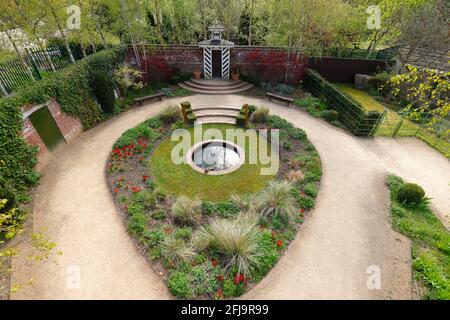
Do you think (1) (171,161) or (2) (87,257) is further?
(1) (171,161)

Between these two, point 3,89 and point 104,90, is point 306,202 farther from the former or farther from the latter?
point 3,89

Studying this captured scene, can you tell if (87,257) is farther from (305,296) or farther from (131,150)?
(305,296)

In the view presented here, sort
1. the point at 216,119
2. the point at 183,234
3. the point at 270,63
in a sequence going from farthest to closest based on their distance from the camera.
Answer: the point at 270,63
the point at 216,119
the point at 183,234

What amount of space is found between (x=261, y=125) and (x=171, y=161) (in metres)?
6.11

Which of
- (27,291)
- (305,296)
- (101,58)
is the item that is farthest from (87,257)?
(101,58)

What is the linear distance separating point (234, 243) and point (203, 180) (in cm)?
383

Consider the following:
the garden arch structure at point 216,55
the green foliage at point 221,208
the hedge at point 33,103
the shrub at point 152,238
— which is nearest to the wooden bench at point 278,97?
the garden arch structure at point 216,55

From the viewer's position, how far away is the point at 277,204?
8.44m

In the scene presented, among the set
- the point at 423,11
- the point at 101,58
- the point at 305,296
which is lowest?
the point at 305,296

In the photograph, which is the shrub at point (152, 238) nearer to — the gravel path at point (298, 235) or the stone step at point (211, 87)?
the gravel path at point (298, 235)

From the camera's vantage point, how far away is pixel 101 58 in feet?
46.5

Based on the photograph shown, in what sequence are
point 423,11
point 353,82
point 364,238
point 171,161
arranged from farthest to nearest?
point 353,82 → point 423,11 → point 171,161 → point 364,238

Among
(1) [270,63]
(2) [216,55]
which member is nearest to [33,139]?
(2) [216,55]

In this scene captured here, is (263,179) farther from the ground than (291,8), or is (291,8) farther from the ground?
(291,8)
